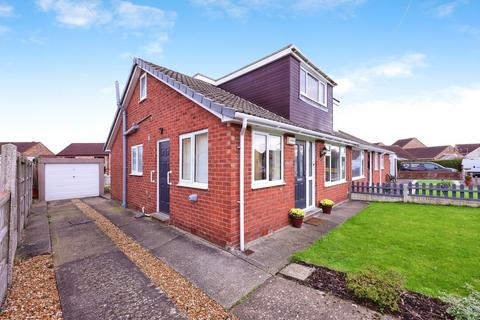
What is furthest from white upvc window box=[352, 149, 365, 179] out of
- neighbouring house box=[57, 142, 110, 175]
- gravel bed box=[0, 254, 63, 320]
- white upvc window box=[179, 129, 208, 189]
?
neighbouring house box=[57, 142, 110, 175]

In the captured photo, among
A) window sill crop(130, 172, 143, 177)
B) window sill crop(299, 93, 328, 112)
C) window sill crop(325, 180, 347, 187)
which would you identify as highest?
window sill crop(299, 93, 328, 112)

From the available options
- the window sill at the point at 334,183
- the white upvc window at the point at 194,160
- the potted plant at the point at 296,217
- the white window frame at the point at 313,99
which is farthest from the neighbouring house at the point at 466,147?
the white upvc window at the point at 194,160

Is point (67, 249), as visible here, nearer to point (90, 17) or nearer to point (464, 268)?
point (90, 17)

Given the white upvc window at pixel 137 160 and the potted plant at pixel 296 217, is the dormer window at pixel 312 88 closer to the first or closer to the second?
the potted plant at pixel 296 217

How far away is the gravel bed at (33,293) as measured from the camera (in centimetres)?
279

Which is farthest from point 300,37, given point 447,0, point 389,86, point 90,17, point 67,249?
point 67,249

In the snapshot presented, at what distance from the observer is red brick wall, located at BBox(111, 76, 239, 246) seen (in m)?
4.80

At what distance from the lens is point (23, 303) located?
2.99m

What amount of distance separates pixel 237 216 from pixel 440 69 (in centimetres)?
1407

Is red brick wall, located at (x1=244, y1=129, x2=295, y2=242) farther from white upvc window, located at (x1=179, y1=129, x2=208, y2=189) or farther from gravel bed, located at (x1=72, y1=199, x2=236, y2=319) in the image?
gravel bed, located at (x1=72, y1=199, x2=236, y2=319)

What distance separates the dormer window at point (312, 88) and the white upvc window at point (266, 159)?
140 inches

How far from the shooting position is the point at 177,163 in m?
6.62

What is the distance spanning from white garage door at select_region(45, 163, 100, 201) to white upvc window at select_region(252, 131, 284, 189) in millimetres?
13674

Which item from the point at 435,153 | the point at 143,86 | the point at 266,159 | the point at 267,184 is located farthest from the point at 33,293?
the point at 435,153
